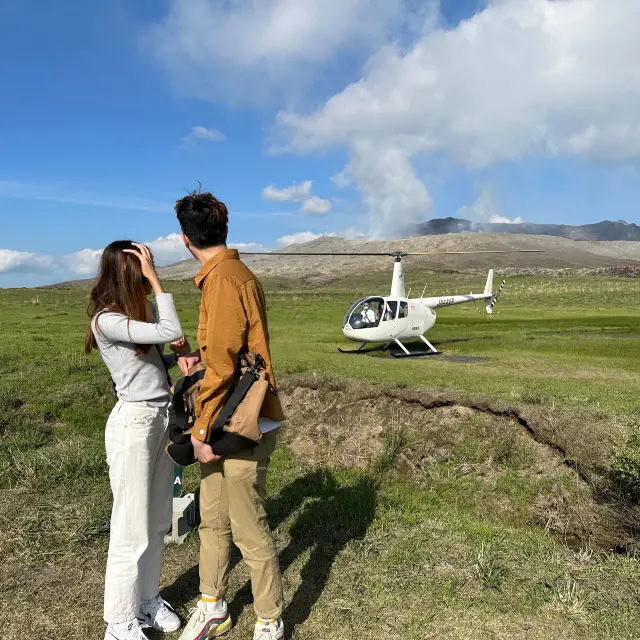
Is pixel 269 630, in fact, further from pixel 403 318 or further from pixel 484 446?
pixel 403 318

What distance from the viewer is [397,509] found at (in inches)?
221

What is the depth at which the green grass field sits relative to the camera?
379 centimetres

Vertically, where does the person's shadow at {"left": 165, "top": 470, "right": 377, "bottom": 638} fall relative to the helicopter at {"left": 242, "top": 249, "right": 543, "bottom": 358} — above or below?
below

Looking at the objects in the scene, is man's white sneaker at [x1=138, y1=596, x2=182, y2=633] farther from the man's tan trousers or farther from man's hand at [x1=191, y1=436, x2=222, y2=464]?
man's hand at [x1=191, y1=436, x2=222, y2=464]

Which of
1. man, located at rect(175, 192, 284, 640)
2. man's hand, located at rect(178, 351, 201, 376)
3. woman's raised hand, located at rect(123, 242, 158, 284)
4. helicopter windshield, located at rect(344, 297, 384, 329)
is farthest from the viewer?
helicopter windshield, located at rect(344, 297, 384, 329)

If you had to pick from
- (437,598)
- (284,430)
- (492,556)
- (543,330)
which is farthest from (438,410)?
(543,330)

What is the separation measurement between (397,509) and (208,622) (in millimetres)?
2623

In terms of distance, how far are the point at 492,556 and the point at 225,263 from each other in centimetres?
331

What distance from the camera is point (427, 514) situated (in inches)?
217

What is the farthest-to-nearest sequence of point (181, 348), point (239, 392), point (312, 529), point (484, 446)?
1. point (484, 446)
2. point (312, 529)
3. point (181, 348)
4. point (239, 392)

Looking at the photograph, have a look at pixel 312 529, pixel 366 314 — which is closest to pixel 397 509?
pixel 312 529

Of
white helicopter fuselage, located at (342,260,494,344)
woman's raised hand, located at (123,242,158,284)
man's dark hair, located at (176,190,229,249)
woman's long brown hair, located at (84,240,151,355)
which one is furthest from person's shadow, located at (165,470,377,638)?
white helicopter fuselage, located at (342,260,494,344)

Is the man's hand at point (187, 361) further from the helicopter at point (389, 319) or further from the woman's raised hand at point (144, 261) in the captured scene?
the helicopter at point (389, 319)

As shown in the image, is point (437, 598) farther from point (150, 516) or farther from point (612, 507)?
point (612, 507)
